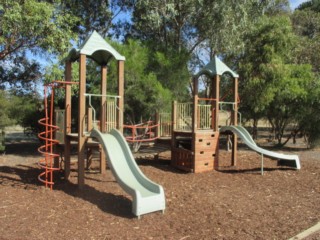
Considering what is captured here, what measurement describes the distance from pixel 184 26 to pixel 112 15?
4184 mm

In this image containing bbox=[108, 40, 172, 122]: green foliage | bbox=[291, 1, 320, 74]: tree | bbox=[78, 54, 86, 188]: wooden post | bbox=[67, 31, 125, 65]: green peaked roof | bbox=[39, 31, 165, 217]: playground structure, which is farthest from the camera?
bbox=[291, 1, 320, 74]: tree

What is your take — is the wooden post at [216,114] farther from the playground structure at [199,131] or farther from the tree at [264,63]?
the tree at [264,63]

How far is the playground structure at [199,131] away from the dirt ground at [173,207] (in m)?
0.70

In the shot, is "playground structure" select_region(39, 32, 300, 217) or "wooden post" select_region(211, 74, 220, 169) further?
"wooden post" select_region(211, 74, 220, 169)

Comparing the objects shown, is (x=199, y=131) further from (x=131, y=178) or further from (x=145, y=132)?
(x=131, y=178)

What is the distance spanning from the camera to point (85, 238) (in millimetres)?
5031

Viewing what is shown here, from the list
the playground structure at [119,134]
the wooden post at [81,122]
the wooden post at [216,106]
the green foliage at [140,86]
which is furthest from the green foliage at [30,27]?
the wooden post at [216,106]

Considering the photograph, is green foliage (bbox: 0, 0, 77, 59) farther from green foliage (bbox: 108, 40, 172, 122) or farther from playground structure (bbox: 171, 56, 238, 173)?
playground structure (bbox: 171, 56, 238, 173)

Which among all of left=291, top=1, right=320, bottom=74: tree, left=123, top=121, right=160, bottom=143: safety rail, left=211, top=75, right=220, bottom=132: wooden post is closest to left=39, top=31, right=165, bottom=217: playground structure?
left=123, top=121, right=160, bottom=143: safety rail

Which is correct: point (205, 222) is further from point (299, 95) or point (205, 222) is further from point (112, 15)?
point (112, 15)

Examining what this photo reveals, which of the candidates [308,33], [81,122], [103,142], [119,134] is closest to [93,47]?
[81,122]

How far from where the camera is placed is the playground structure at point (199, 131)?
1062 centimetres

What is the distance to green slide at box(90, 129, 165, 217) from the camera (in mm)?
6055

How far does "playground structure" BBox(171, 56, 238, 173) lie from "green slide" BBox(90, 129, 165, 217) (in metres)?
3.30
